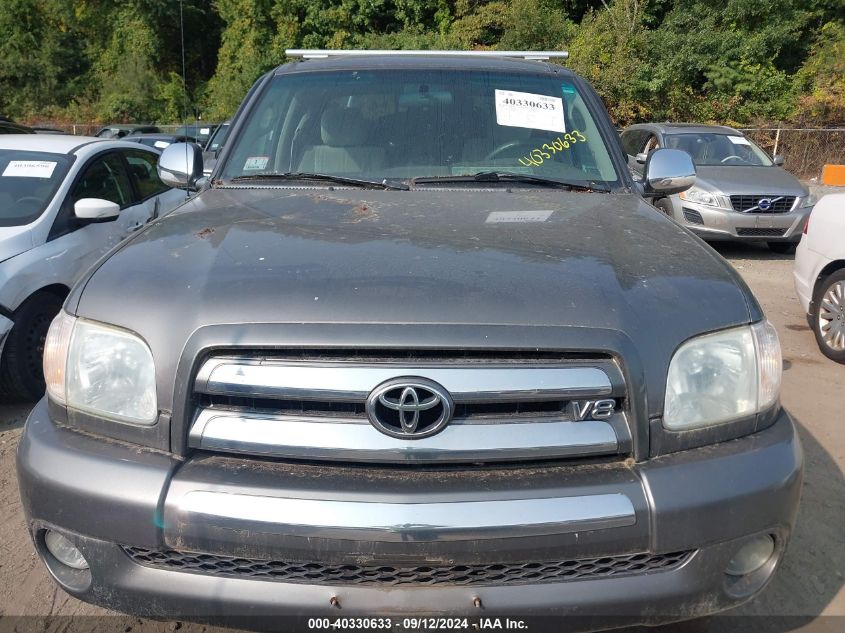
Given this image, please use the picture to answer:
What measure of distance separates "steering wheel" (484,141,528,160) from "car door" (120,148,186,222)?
395 cm

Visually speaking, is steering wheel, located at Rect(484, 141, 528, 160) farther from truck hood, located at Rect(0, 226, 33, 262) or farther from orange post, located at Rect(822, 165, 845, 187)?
orange post, located at Rect(822, 165, 845, 187)

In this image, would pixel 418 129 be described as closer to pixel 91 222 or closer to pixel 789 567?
pixel 789 567

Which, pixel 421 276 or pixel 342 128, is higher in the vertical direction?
pixel 342 128

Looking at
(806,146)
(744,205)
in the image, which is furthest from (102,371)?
(806,146)

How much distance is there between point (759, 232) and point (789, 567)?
7.16 meters

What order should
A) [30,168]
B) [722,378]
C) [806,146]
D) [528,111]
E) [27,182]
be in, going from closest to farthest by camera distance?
[722,378] < [528,111] < [27,182] < [30,168] < [806,146]

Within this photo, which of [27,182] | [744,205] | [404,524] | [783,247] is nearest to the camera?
[404,524]

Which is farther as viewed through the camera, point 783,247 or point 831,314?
point 783,247

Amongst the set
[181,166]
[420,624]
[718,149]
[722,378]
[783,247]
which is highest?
[181,166]

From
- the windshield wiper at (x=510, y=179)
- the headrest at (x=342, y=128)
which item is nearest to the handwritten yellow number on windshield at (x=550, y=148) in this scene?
the windshield wiper at (x=510, y=179)

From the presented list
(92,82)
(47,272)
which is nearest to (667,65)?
(47,272)

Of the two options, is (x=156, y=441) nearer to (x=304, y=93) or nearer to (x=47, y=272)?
(x=304, y=93)

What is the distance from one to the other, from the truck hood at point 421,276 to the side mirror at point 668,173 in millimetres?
766

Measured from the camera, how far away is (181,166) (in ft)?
10.7
